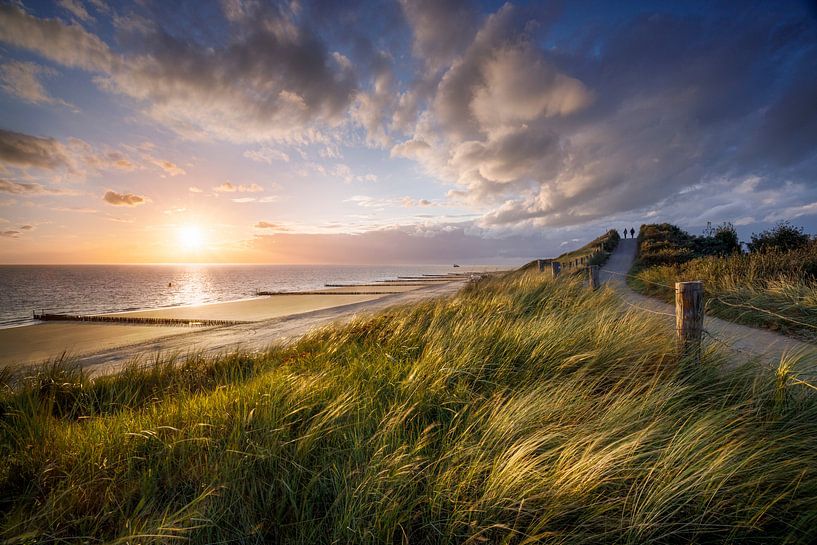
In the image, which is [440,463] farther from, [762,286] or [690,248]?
[690,248]

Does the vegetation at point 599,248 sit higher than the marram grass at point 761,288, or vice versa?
the vegetation at point 599,248

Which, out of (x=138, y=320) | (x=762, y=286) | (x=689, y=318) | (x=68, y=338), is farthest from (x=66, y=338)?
(x=762, y=286)

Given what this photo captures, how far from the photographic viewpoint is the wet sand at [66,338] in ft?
43.3

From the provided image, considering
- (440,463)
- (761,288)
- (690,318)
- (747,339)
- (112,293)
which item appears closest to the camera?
(440,463)

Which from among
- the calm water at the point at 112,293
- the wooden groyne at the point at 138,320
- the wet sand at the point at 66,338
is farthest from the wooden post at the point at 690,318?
the calm water at the point at 112,293

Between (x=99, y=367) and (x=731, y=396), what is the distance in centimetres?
1358

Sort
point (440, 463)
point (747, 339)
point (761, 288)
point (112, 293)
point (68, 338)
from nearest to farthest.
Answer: point (440, 463), point (747, 339), point (761, 288), point (68, 338), point (112, 293)

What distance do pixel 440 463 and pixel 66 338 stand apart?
2275 centimetres

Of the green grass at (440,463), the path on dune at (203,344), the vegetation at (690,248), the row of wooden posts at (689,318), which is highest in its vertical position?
the vegetation at (690,248)

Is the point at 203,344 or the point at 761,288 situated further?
the point at 203,344

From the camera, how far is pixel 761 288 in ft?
29.3

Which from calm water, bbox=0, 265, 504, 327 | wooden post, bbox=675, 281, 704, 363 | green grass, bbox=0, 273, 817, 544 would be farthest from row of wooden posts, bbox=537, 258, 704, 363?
calm water, bbox=0, 265, 504, 327

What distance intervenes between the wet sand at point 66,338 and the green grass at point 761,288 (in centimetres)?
2007

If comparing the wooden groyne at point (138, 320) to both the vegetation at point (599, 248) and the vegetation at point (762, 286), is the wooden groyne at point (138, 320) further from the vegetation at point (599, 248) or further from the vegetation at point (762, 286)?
the vegetation at point (599, 248)
